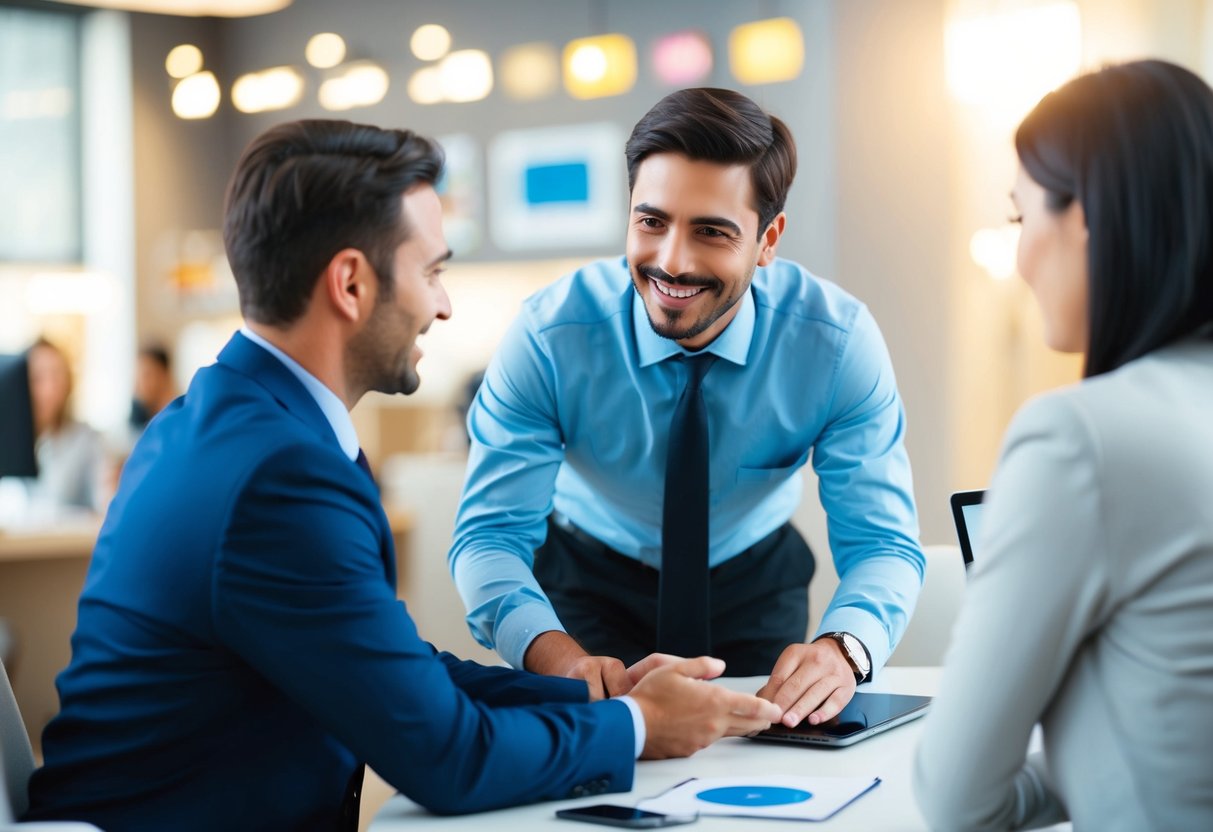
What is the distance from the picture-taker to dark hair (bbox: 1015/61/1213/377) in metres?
1.02

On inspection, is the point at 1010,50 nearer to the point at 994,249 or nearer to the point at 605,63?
the point at 994,249

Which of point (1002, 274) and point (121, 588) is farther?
point (1002, 274)

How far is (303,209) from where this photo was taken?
1.41m

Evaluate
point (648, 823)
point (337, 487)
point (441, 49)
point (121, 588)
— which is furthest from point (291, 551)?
point (441, 49)

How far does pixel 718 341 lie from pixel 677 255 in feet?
0.66

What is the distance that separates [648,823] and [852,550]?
99cm

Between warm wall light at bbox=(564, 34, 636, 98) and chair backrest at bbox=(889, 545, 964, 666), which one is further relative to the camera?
warm wall light at bbox=(564, 34, 636, 98)

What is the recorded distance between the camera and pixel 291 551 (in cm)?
124

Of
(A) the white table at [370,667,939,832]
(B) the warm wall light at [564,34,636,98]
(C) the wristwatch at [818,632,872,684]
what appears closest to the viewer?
(A) the white table at [370,667,939,832]

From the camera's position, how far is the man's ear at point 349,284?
1.42 metres

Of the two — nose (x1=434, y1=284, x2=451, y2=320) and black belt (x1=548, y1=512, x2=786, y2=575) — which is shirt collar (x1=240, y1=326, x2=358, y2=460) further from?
black belt (x1=548, y1=512, x2=786, y2=575)

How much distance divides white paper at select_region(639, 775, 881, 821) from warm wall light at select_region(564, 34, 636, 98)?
238 inches

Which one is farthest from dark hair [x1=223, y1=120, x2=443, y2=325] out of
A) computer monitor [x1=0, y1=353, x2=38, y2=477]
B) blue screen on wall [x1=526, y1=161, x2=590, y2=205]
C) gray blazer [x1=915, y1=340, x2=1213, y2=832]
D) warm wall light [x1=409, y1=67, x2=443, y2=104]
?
warm wall light [x1=409, y1=67, x2=443, y2=104]

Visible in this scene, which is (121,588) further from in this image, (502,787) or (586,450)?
(586,450)
